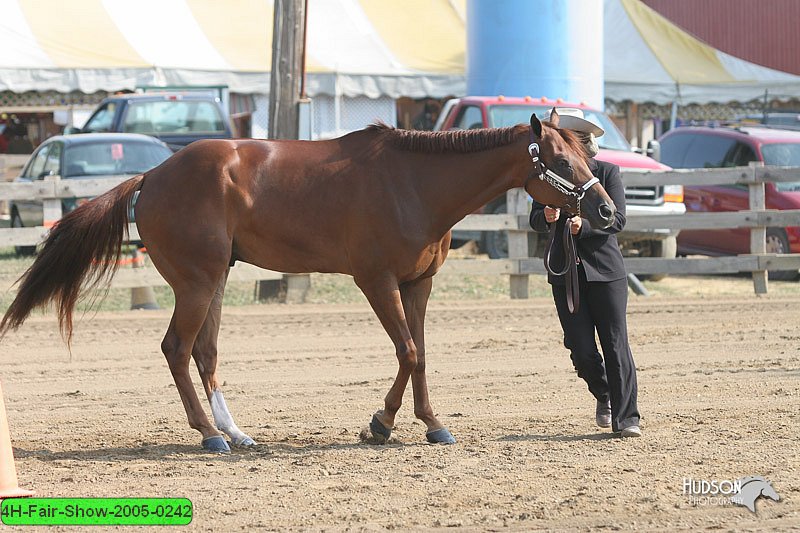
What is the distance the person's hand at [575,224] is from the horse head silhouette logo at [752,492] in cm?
175

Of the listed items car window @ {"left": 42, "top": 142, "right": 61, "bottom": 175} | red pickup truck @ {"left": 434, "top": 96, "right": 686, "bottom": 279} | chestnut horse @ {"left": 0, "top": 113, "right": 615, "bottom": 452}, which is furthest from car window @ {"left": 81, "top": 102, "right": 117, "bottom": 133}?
chestnut horse @ {"left": 0, "top": 113, "right": 615, "bottom": 452}

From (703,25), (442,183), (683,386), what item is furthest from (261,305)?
(703,25)

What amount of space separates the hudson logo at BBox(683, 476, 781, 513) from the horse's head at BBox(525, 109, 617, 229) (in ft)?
4.95

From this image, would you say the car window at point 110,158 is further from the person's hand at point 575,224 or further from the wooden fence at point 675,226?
the person's hand at point 575,224

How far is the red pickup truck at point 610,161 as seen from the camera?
50.2ft

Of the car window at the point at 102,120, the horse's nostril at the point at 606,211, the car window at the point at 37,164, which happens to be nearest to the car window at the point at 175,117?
the car window at the point at 102,120

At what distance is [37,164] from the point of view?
18.0m

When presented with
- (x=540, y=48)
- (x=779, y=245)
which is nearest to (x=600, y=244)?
(x=779, y=245)

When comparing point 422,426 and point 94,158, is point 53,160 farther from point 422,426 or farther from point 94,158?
point 422,426

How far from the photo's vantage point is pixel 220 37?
2405cm

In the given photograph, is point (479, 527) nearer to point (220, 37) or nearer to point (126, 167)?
point (126, 167)

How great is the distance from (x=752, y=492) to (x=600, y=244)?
6.23 feet

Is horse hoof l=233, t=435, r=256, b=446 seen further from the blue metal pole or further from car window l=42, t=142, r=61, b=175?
the blue metal pole

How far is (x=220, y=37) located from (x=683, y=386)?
684 inches
